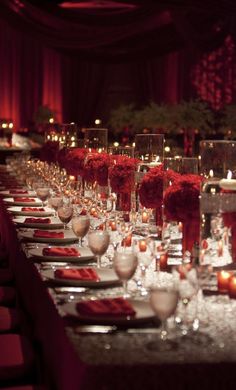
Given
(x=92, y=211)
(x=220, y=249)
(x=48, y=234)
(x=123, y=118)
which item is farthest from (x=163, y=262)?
(x=123, y=118)

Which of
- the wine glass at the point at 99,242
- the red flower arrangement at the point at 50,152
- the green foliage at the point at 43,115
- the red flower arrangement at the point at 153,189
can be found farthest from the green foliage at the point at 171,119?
the wine glass at the point at 99,242

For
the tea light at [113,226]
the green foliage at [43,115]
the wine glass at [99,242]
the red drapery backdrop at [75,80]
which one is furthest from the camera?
the red drapery backdrop at [75,80]

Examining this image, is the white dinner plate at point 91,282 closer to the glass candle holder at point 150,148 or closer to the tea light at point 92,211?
the tea light at point 92,211

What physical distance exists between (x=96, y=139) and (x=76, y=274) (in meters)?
3.46

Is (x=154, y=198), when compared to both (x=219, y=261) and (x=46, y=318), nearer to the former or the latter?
(x=219, y=261)

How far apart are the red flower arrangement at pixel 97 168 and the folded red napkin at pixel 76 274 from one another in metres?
1.97

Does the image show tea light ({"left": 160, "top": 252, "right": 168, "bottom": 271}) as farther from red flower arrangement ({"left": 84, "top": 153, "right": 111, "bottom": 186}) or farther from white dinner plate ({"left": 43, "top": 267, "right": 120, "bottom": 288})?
red flower arrangement ({"left": 84, "top": 153, "right": 111, "bottom": 186})

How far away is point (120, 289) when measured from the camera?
9.15 feet

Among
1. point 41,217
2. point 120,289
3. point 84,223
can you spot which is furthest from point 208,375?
point 41,217

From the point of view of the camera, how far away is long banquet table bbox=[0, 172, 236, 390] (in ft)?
6.79

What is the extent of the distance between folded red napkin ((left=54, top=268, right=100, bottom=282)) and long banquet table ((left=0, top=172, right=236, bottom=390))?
0.19m

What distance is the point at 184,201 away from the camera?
3.21m

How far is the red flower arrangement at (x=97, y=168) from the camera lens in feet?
15.9

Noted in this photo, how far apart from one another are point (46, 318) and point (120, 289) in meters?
0.26
